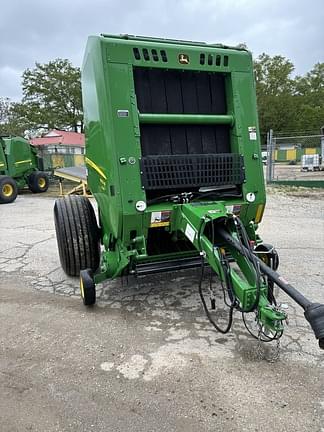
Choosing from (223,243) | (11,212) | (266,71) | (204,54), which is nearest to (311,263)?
(223,243)

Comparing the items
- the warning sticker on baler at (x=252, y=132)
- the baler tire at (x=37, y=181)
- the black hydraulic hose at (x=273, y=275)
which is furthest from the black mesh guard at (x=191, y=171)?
the baler tire at (x=37, y=181)

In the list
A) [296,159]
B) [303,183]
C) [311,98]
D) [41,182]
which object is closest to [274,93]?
[311,98]

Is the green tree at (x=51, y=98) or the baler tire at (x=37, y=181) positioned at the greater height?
the green tree at (x=51, y=98)

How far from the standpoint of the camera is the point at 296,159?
1125 inches

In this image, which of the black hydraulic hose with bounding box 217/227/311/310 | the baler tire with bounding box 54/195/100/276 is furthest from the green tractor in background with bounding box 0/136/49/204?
the black hydraulic hose with bounding box 217/227/311/310

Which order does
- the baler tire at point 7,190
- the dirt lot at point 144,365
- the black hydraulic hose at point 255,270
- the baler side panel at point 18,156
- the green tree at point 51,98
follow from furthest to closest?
the green tree at point 51,98 < the baler side panel at point 18,156 < the baler tire at point 7,190 < the black hydraulic hose at point 255,270 < the dirt lot at point 144,365

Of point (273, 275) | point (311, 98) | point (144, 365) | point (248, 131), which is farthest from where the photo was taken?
Answer: point (311, 98)

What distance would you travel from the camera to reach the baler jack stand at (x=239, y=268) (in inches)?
92.0

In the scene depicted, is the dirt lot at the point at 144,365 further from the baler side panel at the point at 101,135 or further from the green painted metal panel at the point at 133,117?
the baler side panel at the point at 101,135

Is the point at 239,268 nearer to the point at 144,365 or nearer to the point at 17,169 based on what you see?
the point at 144,365

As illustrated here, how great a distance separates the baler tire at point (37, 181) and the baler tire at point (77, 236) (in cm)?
1152

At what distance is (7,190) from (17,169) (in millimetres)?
1519

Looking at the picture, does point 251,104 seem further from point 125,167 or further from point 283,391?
point 283,391

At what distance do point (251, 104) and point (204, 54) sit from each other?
0.68 metres
